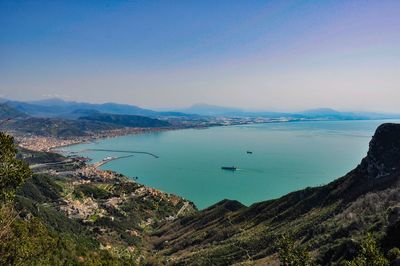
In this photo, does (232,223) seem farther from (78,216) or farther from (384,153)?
(78,216)

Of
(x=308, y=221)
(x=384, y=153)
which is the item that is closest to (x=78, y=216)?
(x=308, y=221)

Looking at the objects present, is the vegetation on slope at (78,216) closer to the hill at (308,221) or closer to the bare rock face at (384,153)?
the hill at (308,221)

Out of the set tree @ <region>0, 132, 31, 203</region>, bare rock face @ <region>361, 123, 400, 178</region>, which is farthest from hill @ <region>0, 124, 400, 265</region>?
tree @ <region>0, 132, 31, 203</region>

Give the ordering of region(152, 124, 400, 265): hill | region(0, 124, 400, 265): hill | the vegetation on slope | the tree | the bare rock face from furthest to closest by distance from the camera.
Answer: the bare rock face, region(152, 124, 400, 265): hill, region(0, 124, 400, 265): hill, the vegetation on slope, the tree

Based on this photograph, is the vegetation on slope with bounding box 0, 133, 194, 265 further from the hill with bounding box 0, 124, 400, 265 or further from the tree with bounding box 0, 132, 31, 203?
the hill with bounding box 0, 124, 400, 265

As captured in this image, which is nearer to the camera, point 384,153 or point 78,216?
point 384,153

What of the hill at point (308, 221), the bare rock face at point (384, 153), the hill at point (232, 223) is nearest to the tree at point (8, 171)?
the hill at point (232, 223)
